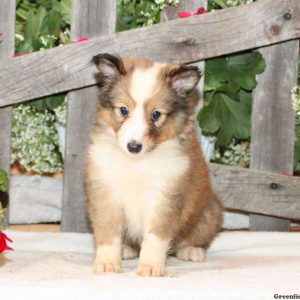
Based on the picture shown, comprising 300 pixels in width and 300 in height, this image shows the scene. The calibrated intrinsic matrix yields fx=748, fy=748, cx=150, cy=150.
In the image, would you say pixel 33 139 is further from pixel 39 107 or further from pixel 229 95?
pixel 229 95

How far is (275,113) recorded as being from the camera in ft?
18.5

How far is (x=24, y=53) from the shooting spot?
5531 millimetres

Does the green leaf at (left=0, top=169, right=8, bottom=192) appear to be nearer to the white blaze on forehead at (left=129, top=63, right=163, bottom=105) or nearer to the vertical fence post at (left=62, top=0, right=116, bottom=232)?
the vertical fence post at (left=62, top=0, right=116, bottom=232)

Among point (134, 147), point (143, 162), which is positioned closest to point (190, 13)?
point (143, 162)

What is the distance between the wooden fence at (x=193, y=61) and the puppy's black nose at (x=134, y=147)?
1450mm

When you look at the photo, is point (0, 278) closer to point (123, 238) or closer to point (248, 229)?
point (123, 238)

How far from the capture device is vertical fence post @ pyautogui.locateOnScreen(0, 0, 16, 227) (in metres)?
5.41

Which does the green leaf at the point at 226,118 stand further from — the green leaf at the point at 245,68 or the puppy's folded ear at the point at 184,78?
the puppy's folded ear at the point at 184,78

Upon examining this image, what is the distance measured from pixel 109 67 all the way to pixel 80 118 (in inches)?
47.5

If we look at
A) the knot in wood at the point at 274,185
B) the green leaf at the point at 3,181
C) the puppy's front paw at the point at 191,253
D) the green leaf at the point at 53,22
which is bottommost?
the puppy's front paw at the point at 191,253

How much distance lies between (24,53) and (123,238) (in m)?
1.73

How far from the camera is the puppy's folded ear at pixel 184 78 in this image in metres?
4.25

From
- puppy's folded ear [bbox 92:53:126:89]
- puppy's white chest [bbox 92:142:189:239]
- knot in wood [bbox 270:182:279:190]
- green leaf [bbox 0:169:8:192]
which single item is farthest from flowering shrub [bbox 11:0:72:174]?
knot in wood [bbox 270:182:279:190]

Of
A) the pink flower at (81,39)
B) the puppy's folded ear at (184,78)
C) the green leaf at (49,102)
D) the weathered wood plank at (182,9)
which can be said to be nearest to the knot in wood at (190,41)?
the weathered wood plank at (182,9)
